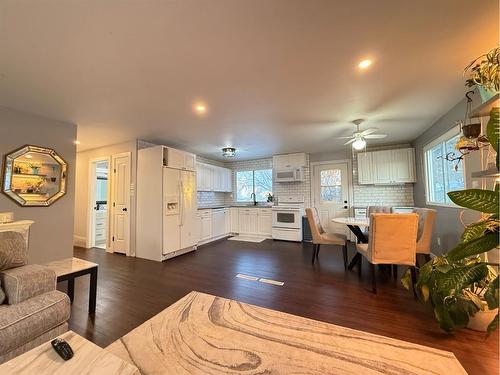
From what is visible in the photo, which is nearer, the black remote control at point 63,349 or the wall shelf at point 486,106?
the black remote control at point 63,349

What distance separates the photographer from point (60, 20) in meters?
1.44

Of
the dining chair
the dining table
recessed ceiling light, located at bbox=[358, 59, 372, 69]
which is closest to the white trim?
the dining chair

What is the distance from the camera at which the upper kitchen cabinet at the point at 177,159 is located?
4.11 metres

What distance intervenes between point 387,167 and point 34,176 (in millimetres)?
6527

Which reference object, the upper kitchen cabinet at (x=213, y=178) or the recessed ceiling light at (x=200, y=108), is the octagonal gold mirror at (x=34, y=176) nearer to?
the recessed ceiling light at (x=200, y=108)

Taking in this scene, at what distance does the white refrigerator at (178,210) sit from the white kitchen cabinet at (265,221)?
2002mm

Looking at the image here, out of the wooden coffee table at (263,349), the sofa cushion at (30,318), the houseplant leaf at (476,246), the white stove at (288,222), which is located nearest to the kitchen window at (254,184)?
the white stove at (288,222)

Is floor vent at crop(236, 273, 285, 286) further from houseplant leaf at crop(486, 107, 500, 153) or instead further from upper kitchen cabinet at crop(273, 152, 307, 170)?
upper kitchen cabinet at crop(273, 152, 307, 170)

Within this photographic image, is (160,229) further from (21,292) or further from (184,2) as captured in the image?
(184,2)

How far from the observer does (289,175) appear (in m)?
5.78

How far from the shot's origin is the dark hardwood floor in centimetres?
174

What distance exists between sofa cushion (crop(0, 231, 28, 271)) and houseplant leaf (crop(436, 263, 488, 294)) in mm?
3021

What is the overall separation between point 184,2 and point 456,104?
363 cm

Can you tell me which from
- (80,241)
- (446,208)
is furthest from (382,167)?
(80,241)
